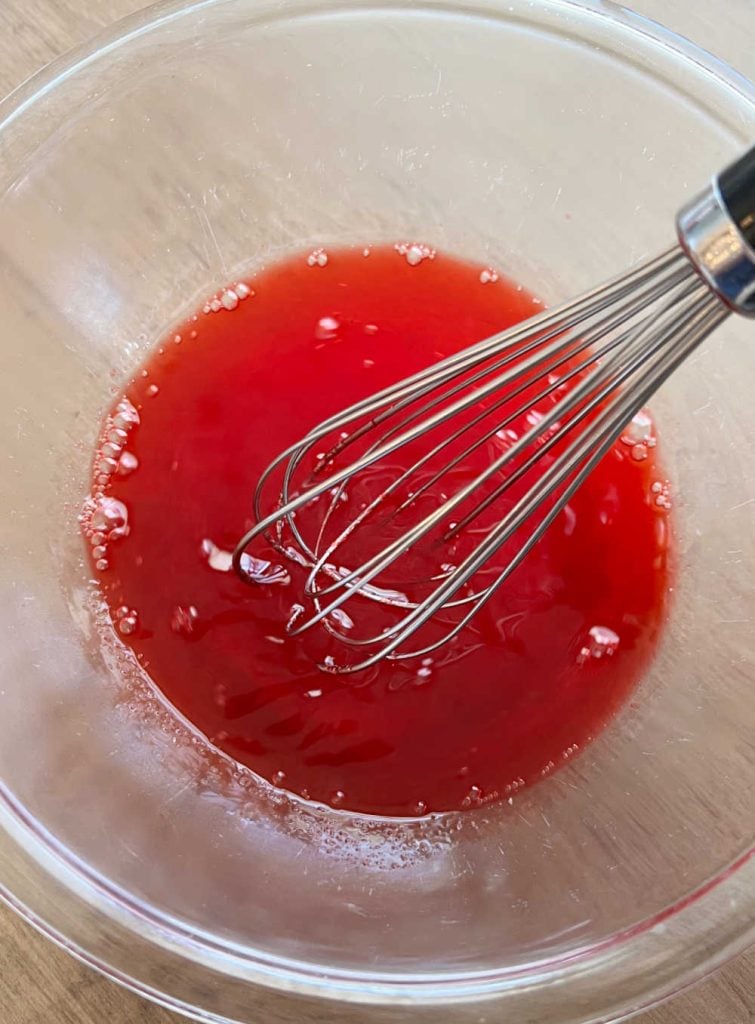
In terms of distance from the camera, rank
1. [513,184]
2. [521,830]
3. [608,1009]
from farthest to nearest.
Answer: [513,184], [521,830], [608,1009]

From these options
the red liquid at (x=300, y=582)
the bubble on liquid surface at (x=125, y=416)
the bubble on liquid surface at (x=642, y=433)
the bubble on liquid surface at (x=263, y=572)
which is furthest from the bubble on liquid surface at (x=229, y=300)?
the bubble on liquid surface at (x=642, y=433)

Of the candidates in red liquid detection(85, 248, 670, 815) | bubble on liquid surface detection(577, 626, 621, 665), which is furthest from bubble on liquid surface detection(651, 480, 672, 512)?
bubble on liquid surface detection(577, 626, 621, 665)

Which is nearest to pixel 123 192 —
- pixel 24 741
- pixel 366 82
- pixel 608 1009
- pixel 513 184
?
pixel 366 82

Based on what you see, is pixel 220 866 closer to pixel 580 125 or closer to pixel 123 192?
pixel 123 192

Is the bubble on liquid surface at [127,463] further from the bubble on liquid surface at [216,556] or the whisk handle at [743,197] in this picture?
the whisk handle at [743,197]

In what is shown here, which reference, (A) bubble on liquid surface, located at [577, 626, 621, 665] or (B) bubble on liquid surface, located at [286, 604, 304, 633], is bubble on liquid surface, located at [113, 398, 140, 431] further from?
(A) bubble on liquid surface, located at [577, 626, 621, 665]

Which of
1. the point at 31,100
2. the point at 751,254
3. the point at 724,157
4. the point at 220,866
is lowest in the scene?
the point at 220,866

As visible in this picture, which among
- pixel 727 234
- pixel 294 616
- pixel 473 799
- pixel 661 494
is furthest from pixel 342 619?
pixel 727 234
